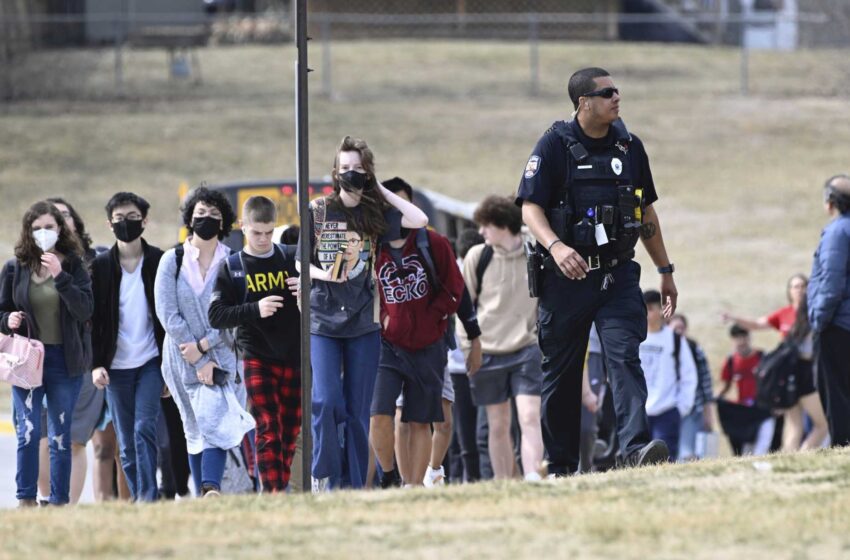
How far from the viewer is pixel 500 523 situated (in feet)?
19.5

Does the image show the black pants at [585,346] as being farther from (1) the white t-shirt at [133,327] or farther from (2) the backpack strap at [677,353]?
(2) the backpack strap at [677,353]

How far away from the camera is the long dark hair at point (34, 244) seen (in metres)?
8.52

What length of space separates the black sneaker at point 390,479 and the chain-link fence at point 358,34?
21.9 m

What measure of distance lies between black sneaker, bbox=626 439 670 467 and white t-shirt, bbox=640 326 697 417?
15.0 feet

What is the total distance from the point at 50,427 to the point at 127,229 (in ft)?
3.79

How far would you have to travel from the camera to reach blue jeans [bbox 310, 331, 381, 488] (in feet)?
27.2

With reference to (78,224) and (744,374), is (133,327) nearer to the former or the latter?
(78,224)

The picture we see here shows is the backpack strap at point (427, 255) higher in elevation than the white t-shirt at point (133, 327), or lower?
higher

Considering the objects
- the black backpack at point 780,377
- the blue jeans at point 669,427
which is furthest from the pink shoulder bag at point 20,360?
the black backpack at point 780,377

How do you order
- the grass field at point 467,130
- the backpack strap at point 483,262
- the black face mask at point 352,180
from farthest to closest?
the grass field at point 467,130, the backpack strap at point 483,262, the black face mask at point 352,180

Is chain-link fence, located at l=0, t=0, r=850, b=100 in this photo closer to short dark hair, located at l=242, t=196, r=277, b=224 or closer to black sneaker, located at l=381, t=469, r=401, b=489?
black sneaker, located at l=381, t=469, r=401, b=489

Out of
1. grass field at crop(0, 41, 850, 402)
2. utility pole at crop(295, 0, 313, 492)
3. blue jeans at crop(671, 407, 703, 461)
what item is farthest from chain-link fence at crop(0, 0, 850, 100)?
utility pole at crop(295, 0, 313, 492)

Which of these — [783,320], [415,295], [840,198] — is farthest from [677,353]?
[415,295]

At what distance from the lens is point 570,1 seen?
3759cm
